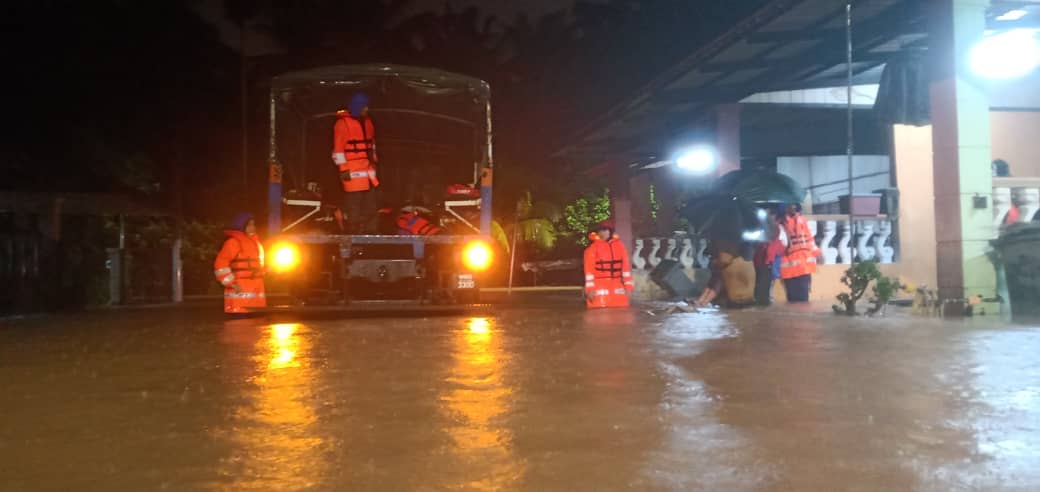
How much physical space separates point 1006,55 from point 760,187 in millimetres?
3598

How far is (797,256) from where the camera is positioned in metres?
13.0

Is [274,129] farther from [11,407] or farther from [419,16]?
[419,16]

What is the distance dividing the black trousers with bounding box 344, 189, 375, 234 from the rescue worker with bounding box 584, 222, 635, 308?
10.7 ft

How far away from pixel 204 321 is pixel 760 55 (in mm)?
8948

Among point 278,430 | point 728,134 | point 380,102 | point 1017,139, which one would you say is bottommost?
point 278,430

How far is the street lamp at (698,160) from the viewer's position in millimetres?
16814

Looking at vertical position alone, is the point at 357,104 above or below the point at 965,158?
above

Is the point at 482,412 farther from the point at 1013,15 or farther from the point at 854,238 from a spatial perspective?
the point at 854,238

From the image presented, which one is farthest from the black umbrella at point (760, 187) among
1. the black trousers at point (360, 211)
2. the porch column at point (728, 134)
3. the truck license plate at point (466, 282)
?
the black trousers at point (360, 211)

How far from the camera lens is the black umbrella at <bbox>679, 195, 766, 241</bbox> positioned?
12641 mm

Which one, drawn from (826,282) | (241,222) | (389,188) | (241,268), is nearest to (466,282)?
(389,188)

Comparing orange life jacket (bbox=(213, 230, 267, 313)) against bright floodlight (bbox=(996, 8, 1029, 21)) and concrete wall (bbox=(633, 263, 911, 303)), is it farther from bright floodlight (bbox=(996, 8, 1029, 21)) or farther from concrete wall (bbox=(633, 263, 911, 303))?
bright floodlight (bbox=(996, 8, 1029, 21))

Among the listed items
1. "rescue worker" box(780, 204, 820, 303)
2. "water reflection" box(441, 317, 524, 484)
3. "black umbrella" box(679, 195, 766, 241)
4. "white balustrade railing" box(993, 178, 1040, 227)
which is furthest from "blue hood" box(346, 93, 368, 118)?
"white balustrade railing" box(993, 178, 1040, 227)

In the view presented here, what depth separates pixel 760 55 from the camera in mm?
13844
